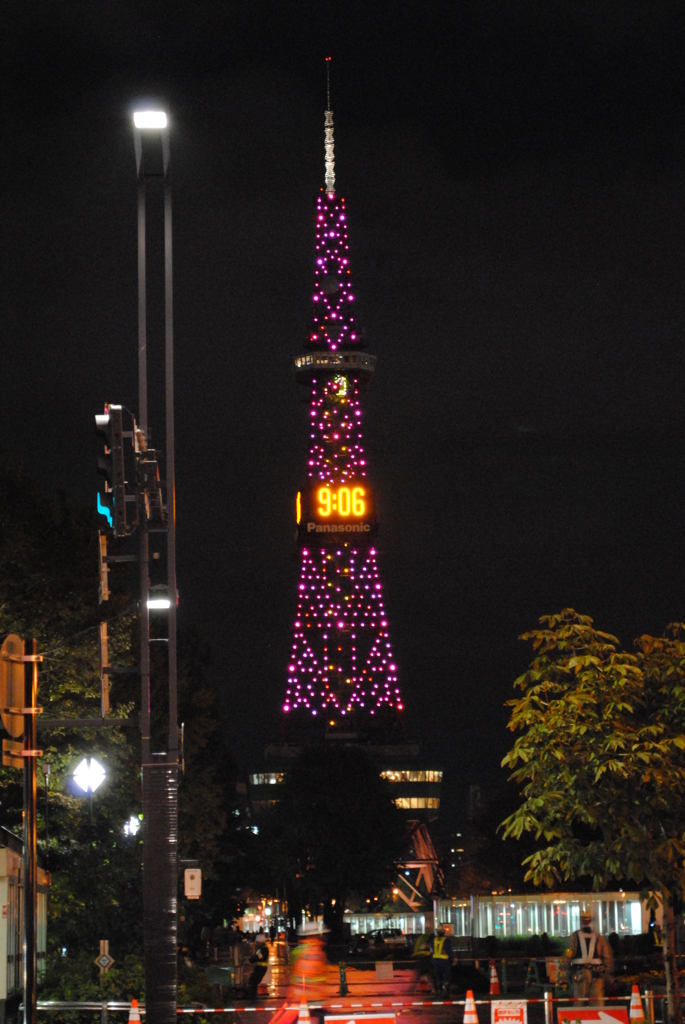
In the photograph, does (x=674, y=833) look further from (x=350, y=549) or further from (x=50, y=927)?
(x=350, y=549)

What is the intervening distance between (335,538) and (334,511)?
3.04 meters

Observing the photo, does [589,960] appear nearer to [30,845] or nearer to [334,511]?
[30,845]

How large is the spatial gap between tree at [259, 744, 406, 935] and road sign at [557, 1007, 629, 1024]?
71631mm

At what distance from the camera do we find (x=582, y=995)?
20203mm

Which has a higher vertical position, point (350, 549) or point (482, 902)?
point (350, 549)

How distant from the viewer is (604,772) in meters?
16.4

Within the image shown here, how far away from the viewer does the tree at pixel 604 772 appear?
16078mm

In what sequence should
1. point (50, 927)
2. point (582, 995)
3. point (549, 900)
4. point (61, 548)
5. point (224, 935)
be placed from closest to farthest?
point (582, 995)
point (61, 548)
point (50, 927)
point (549, 900)
point (224, 935)

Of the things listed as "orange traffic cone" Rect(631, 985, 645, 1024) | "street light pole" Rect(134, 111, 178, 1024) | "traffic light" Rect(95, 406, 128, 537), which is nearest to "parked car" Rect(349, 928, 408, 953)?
"orange traffic cone" Rect(631, 985, 645, 1024)

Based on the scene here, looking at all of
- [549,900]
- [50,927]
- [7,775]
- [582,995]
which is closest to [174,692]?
[582,995]

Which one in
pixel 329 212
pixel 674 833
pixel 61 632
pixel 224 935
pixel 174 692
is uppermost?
pixel 329 212

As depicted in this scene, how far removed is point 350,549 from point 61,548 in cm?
13103

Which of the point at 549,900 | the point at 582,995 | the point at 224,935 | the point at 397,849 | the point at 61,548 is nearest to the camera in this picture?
the point at 582,995

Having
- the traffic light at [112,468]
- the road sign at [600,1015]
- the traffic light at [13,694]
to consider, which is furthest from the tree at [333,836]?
the traffic light at [13,694]
